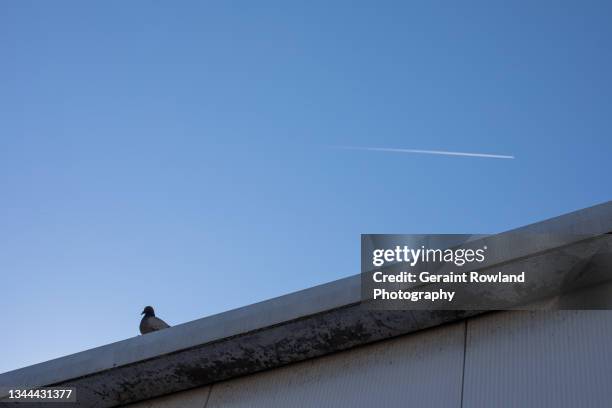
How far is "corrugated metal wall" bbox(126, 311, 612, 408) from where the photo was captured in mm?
4840

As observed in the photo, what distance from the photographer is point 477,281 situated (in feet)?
17.4

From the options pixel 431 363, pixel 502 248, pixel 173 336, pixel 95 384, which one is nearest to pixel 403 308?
pixel 431 363

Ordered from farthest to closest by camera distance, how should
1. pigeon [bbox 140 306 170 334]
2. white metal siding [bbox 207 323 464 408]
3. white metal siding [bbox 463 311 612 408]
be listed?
pigeon [bbox 140 306 170 334] < white metal siding [bbox 207 323 464 408] < white metal siding [bbox 463 311 612 408]

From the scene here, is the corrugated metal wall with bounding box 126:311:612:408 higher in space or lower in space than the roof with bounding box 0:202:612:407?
lower

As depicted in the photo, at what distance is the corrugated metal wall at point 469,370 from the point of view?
191 inches

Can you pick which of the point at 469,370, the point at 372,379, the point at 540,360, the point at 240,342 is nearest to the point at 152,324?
the point at 240,342

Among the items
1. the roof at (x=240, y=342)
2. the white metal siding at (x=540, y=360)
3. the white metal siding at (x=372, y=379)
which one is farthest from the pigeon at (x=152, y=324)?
the white metal siding at (x=540, y=360)

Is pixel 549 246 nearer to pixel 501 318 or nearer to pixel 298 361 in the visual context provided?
pixel 501 318

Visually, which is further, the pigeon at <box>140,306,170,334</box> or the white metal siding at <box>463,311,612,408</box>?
the pigeon at <box>140,306,170,334</box>

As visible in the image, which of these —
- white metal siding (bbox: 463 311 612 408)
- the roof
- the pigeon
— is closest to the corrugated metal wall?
white metal siding (bbox: 463 311 612 408)

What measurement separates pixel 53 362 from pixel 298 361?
210 cm

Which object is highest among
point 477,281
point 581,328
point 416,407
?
point 477,281

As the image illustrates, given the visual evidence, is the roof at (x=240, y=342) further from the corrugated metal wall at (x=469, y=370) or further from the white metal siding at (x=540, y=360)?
the white metal siding at (x=540, y=360)

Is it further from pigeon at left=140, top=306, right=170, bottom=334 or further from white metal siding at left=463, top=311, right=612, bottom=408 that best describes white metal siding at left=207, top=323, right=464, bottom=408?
pigeon at left=140, top=306, right=170, bottom=334
